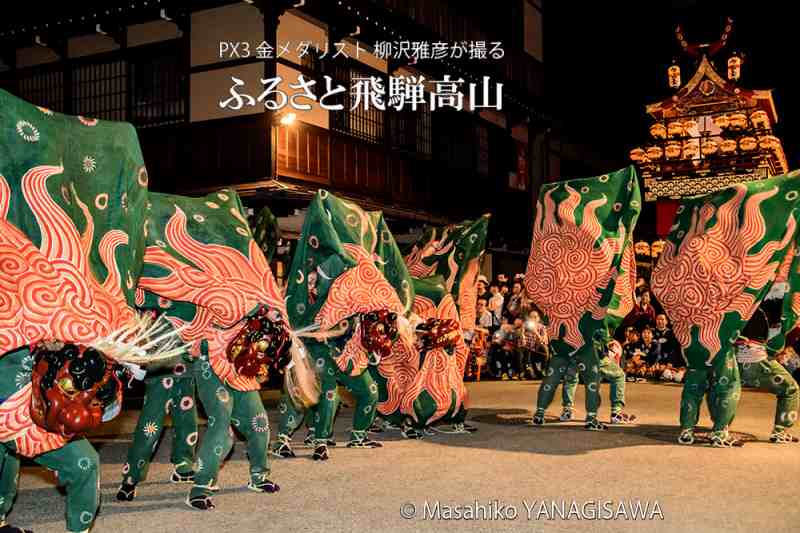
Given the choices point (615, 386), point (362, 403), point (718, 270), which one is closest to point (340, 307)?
point (362, 403)

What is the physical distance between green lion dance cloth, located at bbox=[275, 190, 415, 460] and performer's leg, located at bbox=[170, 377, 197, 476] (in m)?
1.01

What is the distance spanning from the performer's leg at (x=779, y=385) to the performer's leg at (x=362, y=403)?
3229 millimetres

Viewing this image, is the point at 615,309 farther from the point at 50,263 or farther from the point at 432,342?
the point at 50,263

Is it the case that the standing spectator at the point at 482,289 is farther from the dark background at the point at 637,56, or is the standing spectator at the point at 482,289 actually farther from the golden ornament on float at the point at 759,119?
the golden ornament on float at the point at 759,119

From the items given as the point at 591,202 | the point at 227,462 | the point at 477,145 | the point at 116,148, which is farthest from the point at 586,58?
the point at 116,148

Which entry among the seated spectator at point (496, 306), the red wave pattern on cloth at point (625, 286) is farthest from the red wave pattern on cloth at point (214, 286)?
the seated spectator at point (496, 306)

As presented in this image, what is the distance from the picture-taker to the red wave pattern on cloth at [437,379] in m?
7.61

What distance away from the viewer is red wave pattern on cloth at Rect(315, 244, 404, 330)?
6.35 m

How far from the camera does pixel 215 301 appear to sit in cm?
472

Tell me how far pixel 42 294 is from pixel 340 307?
3347mm

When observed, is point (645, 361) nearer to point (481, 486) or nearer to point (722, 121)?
point (722, 121)

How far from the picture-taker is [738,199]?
710 cm

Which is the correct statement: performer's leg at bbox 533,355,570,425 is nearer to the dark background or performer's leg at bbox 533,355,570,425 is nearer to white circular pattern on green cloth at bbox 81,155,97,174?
white circular pattern on green cloth at bbox 81,155,97,174

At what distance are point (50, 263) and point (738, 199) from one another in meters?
5.72
